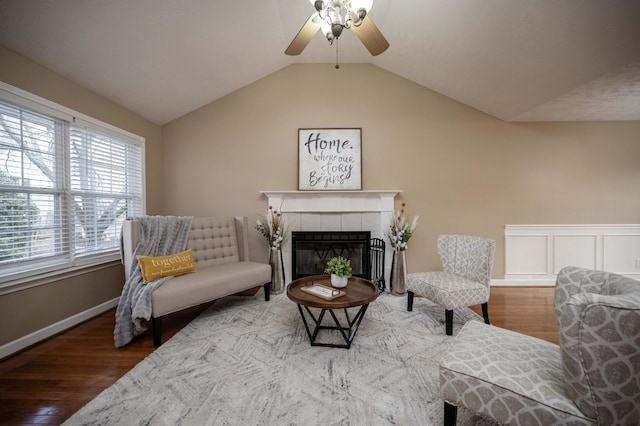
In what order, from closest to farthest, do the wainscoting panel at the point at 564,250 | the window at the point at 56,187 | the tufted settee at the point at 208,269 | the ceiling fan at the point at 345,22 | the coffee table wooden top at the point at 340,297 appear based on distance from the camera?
1. the ceiling fan at the point at 345,22
2. the coffee table wooden top at the point at 340,297
3. the window at the point at 56,187
4. the tufted settee at the point at 208,269
5. the wainscoting panel at the point at 564,250

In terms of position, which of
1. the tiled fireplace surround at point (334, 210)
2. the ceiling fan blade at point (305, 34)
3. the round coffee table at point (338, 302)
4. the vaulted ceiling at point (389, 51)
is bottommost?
the round coffee table at point (338, 302)

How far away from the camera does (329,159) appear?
3553 millimetres

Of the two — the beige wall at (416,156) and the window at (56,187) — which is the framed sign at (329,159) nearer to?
the beige wall at (416,156)

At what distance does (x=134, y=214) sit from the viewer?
3260 millimetres

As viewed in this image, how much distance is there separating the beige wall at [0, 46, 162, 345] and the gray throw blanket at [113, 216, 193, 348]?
1.79ft

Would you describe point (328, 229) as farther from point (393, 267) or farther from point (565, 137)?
point (565, 137)

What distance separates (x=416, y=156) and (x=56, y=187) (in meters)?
4.18

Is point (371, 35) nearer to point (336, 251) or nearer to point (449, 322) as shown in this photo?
point (449, 322)

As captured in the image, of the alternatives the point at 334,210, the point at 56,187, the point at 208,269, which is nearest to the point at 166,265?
the point at 208,269

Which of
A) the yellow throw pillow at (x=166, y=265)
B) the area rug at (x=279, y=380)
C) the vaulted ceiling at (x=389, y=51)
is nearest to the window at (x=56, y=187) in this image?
the vaulted ceiling at (x=389, y=51)

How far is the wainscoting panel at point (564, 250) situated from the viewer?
11.1 feet

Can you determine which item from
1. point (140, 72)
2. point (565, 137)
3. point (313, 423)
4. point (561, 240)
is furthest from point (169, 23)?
point (561, 240)

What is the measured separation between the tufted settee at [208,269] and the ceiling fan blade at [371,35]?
2.46 m

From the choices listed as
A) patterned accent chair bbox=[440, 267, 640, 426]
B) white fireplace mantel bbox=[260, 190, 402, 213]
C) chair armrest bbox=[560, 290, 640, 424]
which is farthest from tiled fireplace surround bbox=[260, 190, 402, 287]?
chair armrest bbox=[560, 290, 640, 424]
